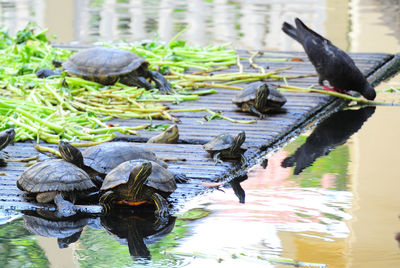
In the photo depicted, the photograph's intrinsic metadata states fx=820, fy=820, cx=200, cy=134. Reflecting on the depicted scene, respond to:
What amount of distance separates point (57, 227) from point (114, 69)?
421 cm

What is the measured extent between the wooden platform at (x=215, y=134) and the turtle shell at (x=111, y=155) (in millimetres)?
386

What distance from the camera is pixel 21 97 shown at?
8.46m

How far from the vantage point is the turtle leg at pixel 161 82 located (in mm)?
8961

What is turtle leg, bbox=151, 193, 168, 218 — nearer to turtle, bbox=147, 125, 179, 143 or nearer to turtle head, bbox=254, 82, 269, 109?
turtle, bbox=147, 125, 179, 143

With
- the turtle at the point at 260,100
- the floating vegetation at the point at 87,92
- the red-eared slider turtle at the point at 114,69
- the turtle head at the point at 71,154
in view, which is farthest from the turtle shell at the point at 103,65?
the turtle head at the point at 71,154

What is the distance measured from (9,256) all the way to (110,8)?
15.9 meters

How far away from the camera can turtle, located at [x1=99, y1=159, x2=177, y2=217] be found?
16.7 feet

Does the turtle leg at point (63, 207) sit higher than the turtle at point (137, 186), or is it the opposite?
the turtle at point (137, 186)

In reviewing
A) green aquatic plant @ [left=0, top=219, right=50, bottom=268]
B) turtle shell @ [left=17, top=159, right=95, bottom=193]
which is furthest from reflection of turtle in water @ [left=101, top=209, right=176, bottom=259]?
green aquatic plant @ [left=0, top=219, right=50, bottom=268]

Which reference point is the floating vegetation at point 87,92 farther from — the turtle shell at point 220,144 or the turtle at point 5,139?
the turtle shell at point 220,144

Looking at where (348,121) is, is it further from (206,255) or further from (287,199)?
(206,255)

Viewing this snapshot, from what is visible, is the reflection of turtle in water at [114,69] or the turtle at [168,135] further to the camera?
the reflection of turtle in water at [114,69]

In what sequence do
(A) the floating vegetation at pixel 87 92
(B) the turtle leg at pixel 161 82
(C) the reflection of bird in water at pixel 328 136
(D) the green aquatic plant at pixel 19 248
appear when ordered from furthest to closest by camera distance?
(B) the turtle leg at pixel 161 82 < (A) the floating vegetation at pixel 87 92 < (C) the reflection of bird in water at pixel 328 136 < (D) the green aquatic plant at pixel 19 248

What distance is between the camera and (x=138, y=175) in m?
5.06
